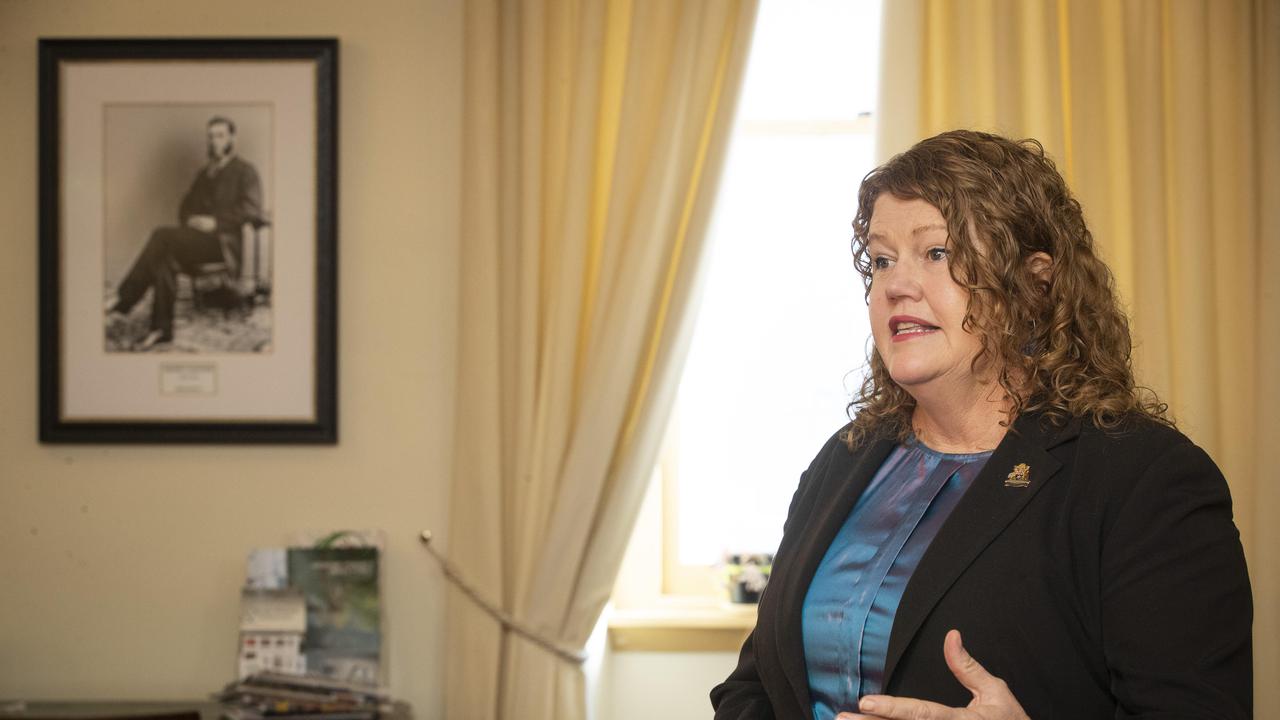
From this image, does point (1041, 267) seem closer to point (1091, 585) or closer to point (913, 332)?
point (913, 332)

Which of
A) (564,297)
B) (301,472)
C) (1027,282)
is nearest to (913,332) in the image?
(1027,282)

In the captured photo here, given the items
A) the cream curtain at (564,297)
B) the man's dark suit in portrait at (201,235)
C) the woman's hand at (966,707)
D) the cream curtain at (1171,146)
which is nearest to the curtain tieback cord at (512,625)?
the cream curtain at (564,297)

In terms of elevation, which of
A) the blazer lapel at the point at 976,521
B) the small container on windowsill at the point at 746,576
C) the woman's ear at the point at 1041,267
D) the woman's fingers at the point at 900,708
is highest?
the woman's ear at the point at 1041,267

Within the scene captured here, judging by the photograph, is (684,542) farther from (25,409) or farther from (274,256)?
(25,409)

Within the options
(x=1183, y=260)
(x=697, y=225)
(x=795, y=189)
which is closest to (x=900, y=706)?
(x=697, y=225)

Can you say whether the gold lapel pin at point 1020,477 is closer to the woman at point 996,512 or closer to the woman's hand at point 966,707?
the woman at point 996,512

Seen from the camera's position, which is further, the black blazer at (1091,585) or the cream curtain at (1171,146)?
the cream curtain at (1171,146)

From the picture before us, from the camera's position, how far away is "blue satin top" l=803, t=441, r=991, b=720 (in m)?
1.44

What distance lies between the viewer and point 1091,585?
1292mm

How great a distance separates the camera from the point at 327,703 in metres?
2.58

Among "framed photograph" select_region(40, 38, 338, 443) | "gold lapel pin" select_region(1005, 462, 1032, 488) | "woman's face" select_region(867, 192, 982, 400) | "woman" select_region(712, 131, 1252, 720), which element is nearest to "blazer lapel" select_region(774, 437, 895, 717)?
"woman" select_region(712, 131, 1252, 720)

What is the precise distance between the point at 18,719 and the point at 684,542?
1727 mm

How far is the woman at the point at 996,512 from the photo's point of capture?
1.24 m

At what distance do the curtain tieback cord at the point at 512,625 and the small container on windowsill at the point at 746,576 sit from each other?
0.49 meters
